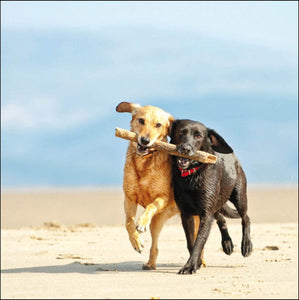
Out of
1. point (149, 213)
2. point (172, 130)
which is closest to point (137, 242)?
point (149, 213)

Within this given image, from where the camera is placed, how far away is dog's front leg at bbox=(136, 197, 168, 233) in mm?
7836

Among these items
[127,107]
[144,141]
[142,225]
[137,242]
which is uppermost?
[127,107]

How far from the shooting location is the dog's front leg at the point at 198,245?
8078 millimetres

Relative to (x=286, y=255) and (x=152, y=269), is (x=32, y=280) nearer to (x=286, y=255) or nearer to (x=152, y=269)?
(x=152, y=269)

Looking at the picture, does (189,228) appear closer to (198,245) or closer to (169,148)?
(198,245)

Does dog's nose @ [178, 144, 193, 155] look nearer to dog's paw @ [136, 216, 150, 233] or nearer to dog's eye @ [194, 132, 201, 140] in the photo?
dog's eye @ [194, 132, 201, 140]

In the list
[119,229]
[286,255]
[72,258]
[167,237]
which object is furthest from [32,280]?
[119,229]

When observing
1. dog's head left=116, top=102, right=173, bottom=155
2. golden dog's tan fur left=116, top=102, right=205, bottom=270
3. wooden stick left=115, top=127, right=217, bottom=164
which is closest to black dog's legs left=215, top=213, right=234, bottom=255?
golden dog's tan fur left=116, top=102, right=205, bottom=270

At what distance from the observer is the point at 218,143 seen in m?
8.89

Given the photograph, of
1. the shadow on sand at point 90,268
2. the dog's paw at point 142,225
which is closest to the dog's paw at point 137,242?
the dog's paw at point 142,225

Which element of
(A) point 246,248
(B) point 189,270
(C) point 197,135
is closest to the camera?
(B) point 189,270

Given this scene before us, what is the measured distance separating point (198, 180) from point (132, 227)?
3.30 ft

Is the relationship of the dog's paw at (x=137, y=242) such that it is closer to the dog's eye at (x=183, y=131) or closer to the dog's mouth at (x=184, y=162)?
the dog's mouth at (x=184, y=162)

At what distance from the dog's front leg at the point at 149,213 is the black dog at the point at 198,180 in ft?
0.90
